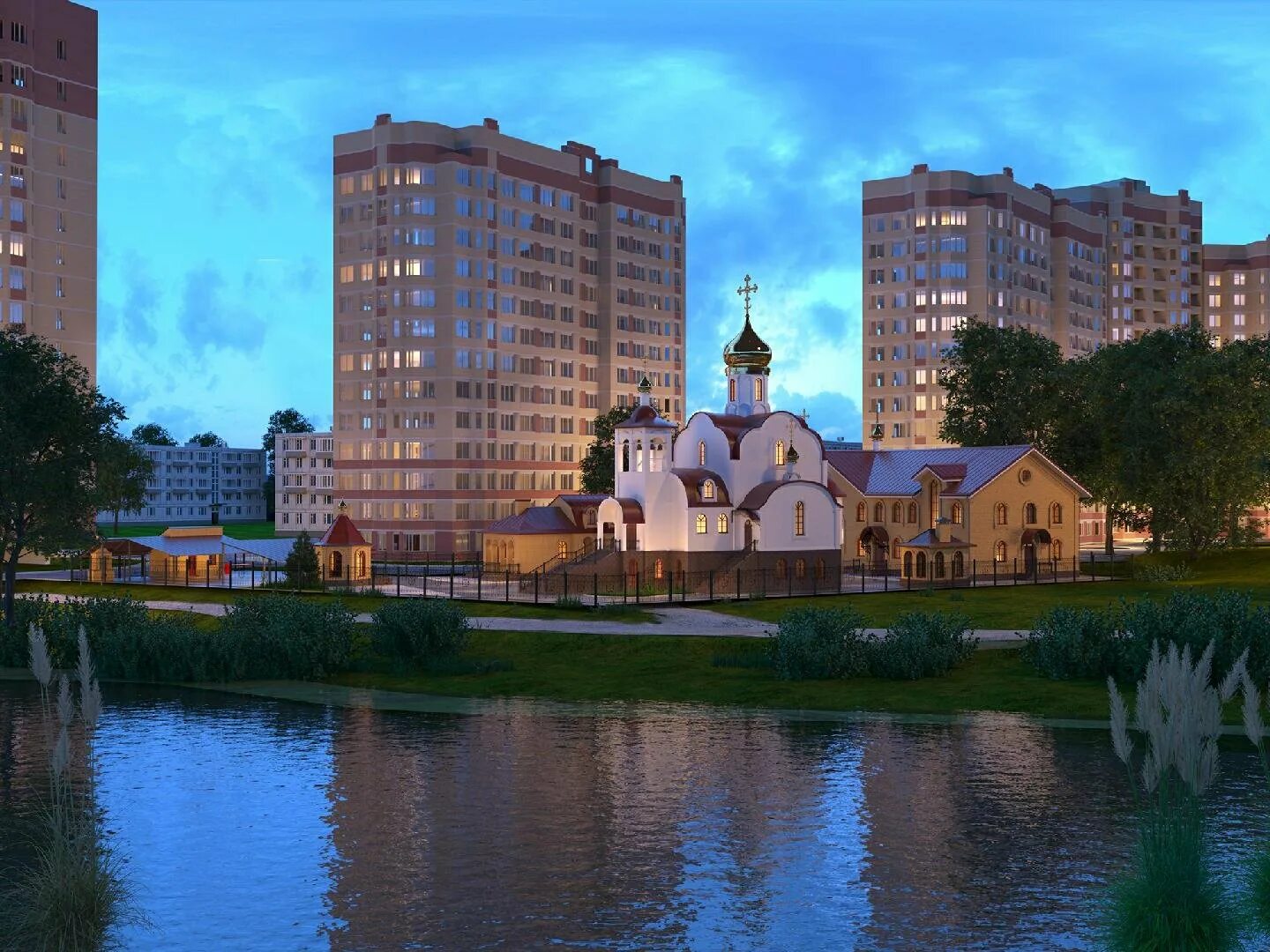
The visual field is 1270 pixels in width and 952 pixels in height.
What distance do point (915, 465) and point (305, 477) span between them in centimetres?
11395

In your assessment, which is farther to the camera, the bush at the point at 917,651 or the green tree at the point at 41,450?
the green tree at the point at 41,450

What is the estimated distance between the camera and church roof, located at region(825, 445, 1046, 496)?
82.2 meters

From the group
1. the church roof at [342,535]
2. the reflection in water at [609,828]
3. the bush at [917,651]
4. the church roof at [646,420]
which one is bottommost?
the reflection in water at [609,828]

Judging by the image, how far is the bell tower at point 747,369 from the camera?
8419 cm

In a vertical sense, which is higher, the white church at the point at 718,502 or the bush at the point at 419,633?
the white church at the point at 718,502

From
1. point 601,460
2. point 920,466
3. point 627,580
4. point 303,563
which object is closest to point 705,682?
point 627,580

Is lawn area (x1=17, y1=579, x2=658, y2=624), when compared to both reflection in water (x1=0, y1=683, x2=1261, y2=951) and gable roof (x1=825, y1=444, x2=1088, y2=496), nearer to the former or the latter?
reflection in water (x1=0, y1=683, x2=1261, y2=951)

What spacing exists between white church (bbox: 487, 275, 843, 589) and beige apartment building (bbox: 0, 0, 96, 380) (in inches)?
2045

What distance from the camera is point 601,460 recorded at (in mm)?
116875

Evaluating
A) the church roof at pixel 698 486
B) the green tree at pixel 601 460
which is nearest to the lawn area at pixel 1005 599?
the church roof at pixel 698 486

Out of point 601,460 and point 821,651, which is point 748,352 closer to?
point 601,460

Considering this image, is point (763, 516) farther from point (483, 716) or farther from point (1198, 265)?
point (1198, 265)

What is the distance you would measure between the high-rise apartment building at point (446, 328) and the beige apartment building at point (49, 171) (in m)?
20.4

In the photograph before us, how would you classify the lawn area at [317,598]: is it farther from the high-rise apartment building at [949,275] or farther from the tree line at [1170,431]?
the high-rise apartment building at [949,275]
